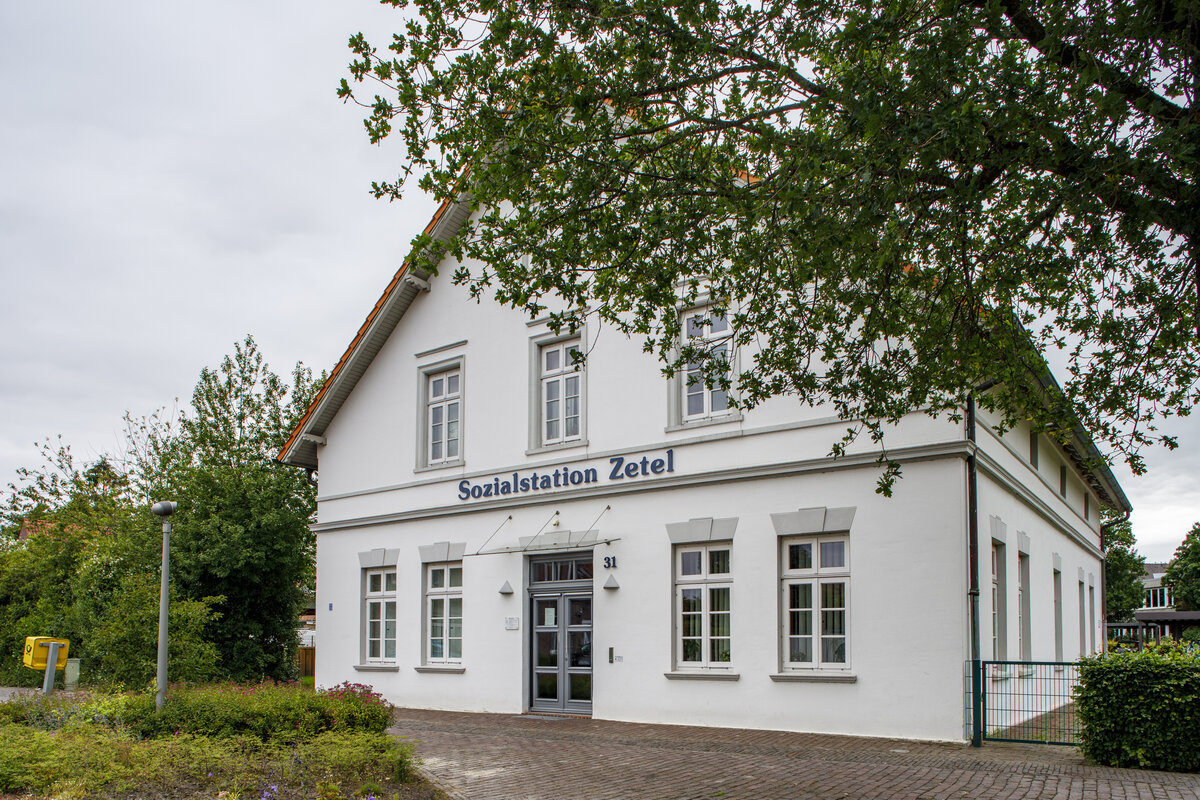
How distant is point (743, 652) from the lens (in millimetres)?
14570

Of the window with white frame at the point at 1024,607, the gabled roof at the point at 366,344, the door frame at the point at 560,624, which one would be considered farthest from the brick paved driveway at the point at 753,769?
the gabled roof at the point at 366,344

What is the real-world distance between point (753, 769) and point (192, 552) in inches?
595

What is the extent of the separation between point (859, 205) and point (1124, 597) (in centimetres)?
5561

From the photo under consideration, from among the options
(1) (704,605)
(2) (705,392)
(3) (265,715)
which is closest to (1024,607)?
(1) (704,605)

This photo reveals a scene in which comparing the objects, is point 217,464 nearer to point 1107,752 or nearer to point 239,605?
point 239,605

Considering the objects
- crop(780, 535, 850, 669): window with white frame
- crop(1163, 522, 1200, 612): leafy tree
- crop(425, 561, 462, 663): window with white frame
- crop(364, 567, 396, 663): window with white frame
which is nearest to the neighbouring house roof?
crop(364, 567, 396, 663): window with white frame

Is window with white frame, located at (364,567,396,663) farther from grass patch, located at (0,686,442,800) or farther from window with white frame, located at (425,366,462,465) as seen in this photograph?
grass patch, located at (0,686,442,800)

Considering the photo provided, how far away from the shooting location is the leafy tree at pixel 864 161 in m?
7.45

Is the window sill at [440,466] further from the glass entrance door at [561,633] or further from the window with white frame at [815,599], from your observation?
the window with white frame at [815,599]

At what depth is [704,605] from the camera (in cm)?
1523

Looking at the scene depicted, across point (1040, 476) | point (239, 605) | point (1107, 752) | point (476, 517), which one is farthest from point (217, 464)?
point (1107, 752)

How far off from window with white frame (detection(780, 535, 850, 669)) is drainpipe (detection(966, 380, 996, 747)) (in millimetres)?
1595

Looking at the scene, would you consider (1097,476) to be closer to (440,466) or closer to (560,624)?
(560,624)

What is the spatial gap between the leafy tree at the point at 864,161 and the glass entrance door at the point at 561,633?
23.1 ft
